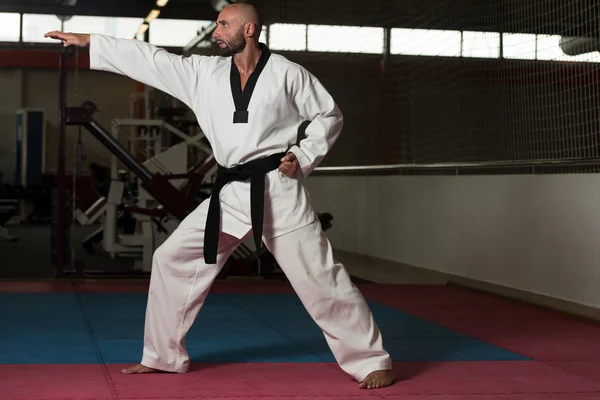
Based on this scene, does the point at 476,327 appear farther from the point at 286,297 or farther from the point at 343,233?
the point at 343,233

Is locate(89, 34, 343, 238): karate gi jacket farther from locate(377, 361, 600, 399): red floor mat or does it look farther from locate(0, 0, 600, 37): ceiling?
locate(0, 0, 600, 37): ceiling

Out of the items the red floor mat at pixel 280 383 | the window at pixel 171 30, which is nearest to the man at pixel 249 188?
the red floor mat at pixel 280 383

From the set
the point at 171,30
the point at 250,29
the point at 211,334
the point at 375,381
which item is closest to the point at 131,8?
the point at 171,30

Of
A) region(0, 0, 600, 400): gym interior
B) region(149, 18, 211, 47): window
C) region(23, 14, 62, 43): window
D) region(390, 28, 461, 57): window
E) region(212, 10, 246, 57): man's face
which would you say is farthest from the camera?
region(23, 14, 62, 43): window

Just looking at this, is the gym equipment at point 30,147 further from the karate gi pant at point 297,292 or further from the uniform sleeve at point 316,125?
the uniform sleeve at point 316,125

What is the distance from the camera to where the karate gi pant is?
361 centimetres

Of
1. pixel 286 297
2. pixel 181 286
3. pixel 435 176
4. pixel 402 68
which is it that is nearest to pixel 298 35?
pixel 402 68

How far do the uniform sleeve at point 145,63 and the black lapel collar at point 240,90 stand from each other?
177mm

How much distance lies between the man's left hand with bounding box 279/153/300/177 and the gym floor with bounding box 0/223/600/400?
815mm

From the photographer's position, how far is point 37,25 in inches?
752

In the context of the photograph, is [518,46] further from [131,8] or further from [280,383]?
[131,8]

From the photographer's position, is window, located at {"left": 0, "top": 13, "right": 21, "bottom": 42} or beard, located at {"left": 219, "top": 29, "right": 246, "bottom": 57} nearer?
beard, located at {"left": 219, "top": 29, "right": 246, "bottom": 57}

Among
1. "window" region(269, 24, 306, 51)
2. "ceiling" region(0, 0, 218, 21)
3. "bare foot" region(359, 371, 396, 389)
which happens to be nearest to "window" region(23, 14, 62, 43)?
"ceiling" region(0, 0, 218, 21)

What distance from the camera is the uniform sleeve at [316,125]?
11.8 ft
